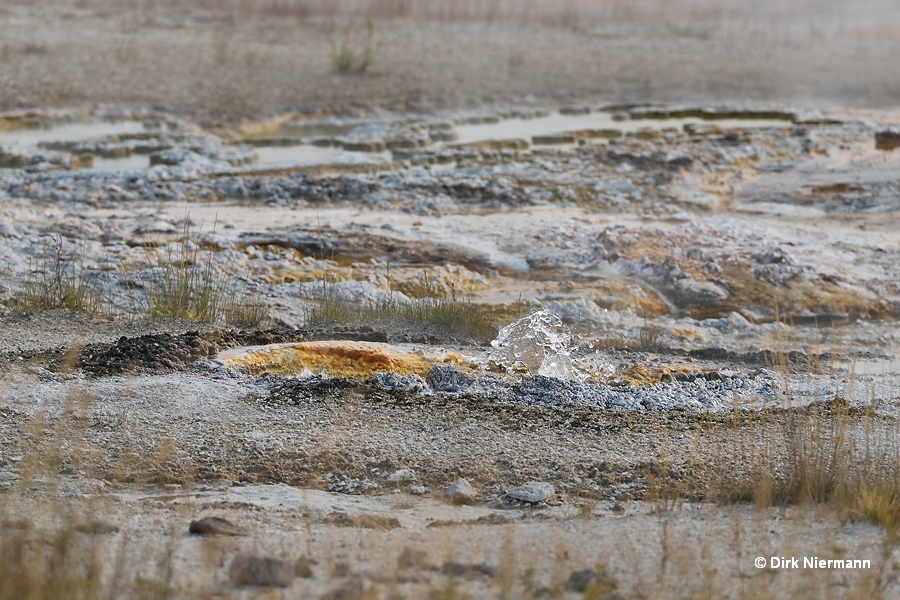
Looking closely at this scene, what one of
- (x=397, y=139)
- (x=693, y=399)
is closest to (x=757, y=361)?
(x=693, y=399)

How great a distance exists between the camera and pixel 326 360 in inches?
242

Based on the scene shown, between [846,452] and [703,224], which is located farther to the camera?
[703,224]

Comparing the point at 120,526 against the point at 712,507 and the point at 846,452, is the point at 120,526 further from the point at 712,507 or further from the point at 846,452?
the point at 846,452

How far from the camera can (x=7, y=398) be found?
5.22 metres

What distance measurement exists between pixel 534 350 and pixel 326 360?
1.18 metres

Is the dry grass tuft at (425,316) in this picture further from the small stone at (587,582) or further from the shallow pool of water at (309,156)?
the shallow pool of water at (309,156)

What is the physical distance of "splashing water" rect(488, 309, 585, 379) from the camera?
6.44 m

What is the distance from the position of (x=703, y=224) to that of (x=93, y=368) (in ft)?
18.8

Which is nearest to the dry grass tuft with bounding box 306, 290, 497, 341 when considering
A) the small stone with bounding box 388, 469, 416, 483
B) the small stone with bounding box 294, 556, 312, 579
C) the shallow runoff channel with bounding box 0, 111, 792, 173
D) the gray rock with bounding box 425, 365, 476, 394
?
the gray rock with bounding box 425, 365, 476, 394

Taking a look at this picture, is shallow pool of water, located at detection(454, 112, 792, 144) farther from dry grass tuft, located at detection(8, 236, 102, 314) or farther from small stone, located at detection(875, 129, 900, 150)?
dry grass tuft, located at detection(8, 236, 102, 314)

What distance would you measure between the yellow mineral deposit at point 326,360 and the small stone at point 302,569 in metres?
2.53

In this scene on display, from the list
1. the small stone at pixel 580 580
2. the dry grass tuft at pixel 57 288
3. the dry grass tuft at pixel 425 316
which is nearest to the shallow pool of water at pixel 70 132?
the dry grass tuft at pixel 57 288

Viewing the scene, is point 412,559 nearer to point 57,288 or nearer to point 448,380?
point 448,380

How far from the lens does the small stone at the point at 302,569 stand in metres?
3.42
